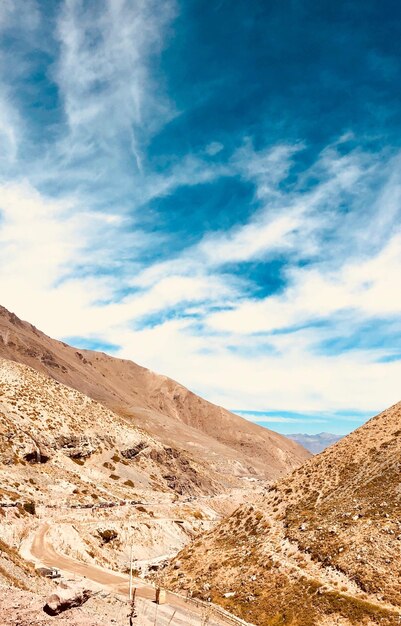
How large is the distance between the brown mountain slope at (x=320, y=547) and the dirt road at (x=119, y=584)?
248cm

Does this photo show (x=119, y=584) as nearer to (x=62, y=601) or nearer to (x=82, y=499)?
(x=62, y=601)

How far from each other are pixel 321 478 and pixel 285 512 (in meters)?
5.81

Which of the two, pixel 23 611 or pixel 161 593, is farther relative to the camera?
pixel 161 593

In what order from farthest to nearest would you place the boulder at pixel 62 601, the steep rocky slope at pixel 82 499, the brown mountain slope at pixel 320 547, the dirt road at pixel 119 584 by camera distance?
the dirt road at pixel 119 584 → the steep rocky slope at pixel 82 499 → the brown mountain slope at pixel 320 547 → the boulder at pixel 62 601

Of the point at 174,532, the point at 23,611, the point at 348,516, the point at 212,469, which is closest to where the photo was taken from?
the point at 23,611

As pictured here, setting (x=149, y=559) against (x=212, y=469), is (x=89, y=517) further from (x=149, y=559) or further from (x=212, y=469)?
(x=212, y=469)

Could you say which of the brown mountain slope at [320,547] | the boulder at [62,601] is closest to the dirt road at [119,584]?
the brown mountain slope at [320,547]

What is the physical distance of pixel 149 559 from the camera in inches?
2574

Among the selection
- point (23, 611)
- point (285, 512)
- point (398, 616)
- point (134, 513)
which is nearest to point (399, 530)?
point (398, 616)

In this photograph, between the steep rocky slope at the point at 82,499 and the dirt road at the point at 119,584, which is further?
the dirt road at the point at 119,584

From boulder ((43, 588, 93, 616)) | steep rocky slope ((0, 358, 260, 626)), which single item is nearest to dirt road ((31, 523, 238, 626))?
steep rocky slope ((0, 358, 260, 626))

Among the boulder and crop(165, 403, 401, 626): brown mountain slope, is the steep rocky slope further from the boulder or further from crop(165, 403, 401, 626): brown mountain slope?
crop(165, 403, 401, 626): brown mountain slope

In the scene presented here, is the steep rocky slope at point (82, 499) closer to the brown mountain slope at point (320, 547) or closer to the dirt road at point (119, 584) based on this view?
the dirt road at point (119, 584)

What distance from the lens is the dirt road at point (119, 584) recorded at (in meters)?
30.6
